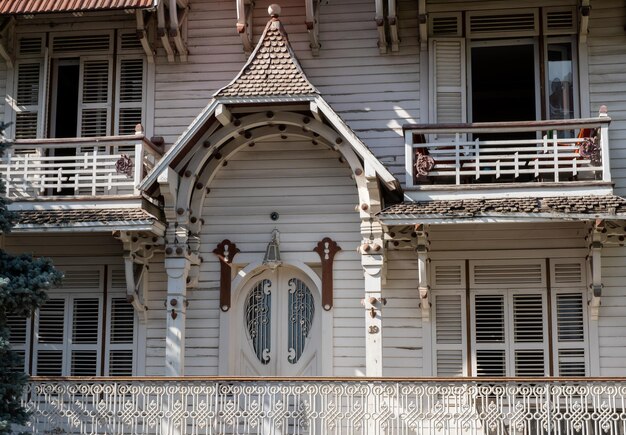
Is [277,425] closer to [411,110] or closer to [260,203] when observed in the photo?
[260,203]

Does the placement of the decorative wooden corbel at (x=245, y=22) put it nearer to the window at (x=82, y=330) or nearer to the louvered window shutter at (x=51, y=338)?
the window at (x=82, y=330)

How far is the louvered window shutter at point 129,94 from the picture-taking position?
20.8 m

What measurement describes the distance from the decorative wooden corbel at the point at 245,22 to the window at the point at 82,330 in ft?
15.5

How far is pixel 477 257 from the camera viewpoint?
1936cm

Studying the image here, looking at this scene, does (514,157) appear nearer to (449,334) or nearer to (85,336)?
(449,334)

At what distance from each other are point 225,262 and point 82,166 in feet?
10.2

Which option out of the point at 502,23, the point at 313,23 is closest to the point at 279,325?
the point at 313,23

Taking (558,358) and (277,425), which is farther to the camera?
(558,358)

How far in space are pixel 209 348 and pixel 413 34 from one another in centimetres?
671

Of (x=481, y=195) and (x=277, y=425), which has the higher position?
(x=481, y=195)

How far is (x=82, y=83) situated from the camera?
68.8 ft

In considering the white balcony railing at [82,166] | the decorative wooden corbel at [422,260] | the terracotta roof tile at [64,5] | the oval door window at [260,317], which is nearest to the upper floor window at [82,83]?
the white balcony railing at [82,166]

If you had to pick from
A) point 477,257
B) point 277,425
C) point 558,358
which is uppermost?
point 477,257

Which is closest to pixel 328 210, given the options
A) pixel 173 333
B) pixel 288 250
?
pixel 288 250
